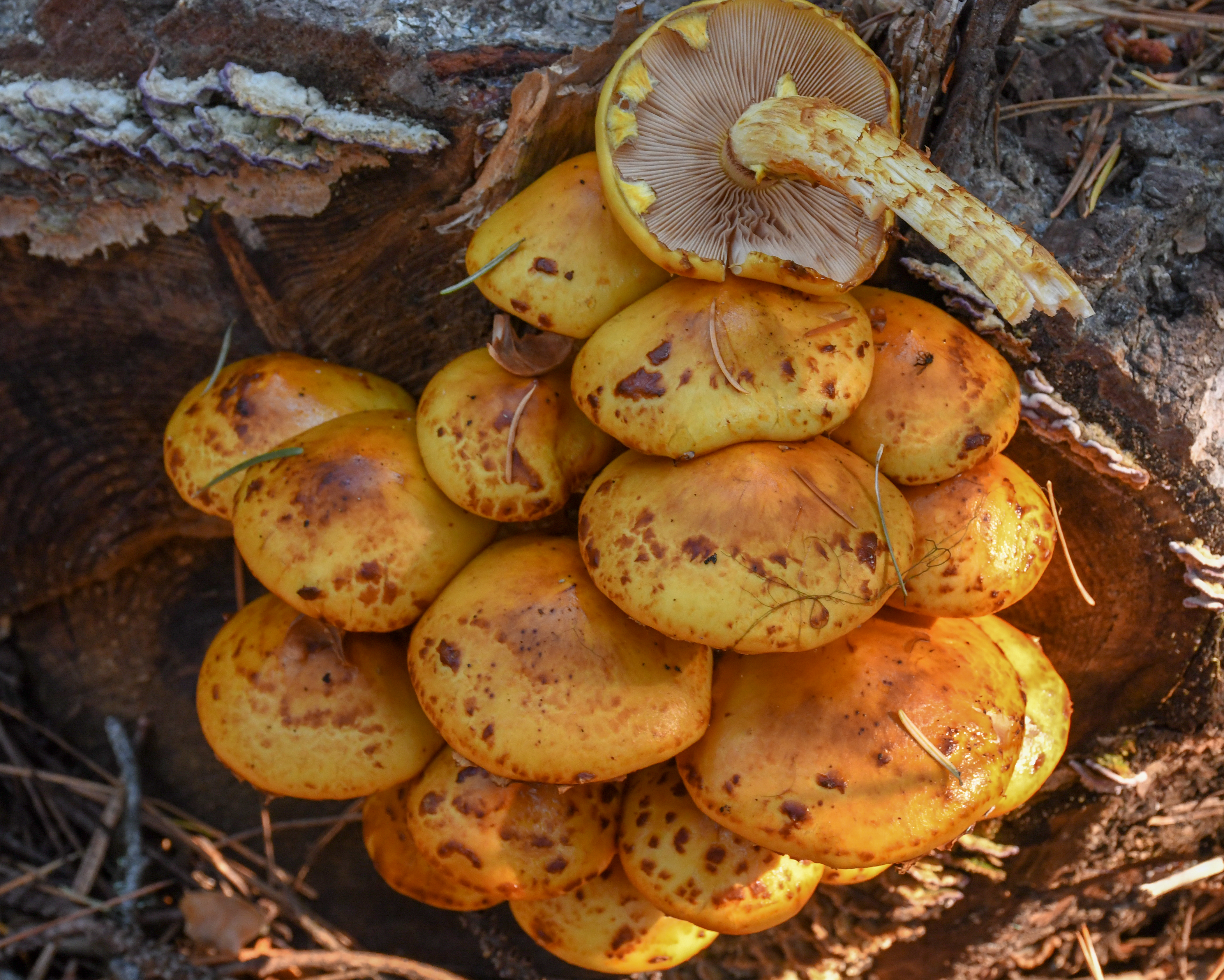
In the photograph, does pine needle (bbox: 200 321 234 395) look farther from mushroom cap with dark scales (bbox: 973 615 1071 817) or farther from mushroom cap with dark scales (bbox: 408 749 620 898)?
mushroom cap with dark scales (bbox: 973 615 1071 817)

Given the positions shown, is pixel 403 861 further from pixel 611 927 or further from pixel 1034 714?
pixel 1034 714

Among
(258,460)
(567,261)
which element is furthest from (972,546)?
(258,460)

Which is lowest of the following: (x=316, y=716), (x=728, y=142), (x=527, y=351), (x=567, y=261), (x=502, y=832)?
(x=502, y=832)

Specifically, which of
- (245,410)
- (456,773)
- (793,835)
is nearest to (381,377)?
(245,410)

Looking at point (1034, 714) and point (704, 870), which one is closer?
point (704, 870)

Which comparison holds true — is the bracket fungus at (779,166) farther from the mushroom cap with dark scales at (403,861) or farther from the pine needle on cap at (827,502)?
the mushroom cap with dark scales at (403,861)

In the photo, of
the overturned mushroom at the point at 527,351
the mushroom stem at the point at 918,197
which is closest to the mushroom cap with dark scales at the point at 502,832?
the overturned mushroom at the point at 527,351

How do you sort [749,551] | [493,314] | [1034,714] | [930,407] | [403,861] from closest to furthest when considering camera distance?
1. [749,551]
2. [930,407]
3. [1034,714]
4. [403,861]
5. [493,314]

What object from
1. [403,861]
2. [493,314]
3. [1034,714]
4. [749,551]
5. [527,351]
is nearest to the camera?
[749,551]
